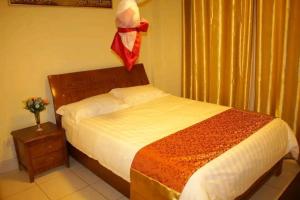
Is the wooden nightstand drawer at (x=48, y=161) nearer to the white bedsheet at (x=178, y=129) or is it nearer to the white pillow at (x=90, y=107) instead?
the white bedsheet at (x=178, y=129)

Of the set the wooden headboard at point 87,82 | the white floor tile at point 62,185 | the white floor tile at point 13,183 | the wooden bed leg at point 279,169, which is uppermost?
the wooden headboard at point 87,82

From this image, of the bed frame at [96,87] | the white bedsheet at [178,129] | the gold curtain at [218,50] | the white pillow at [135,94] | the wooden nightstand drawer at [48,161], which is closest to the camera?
the white bedsheet at [178,129]

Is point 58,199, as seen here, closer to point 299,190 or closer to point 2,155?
point 2,155

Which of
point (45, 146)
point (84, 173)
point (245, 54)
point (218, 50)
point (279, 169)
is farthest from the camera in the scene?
point (218, 50)

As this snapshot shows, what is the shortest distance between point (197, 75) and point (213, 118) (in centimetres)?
157

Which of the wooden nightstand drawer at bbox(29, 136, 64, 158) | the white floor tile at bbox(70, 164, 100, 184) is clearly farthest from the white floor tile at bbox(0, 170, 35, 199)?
the white floor tile at bbox(70, 164, 100, 184)

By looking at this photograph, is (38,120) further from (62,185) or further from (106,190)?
(106,190)

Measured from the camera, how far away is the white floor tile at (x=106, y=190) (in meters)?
2.34

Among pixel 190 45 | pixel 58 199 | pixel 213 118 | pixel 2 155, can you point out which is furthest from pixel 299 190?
pixel 2 155

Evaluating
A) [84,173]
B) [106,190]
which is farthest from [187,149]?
[84,173]

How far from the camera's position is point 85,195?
2.37m

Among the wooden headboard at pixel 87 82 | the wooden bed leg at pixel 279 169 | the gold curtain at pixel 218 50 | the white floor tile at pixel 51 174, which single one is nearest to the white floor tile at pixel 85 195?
the white floor tile at pixel 51 174

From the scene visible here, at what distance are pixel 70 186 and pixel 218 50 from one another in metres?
2.66

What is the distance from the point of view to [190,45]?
4.06 m
